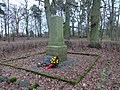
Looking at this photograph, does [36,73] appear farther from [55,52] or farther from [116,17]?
[116,17]

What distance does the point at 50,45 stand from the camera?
7656mm

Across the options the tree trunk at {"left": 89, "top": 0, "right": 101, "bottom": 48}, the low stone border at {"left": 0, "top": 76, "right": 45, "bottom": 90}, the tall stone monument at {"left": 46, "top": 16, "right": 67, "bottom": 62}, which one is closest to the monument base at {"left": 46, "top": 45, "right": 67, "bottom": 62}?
the tall stone monument at {"left": 46, "top": 16, "right": 67, "bottom": 62}

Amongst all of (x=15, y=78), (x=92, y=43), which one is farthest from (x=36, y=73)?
(x=92, y=43)

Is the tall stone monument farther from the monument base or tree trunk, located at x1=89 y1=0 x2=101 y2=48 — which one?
tree trunk, located at x1=89 y1=0 x2=101 y2=48

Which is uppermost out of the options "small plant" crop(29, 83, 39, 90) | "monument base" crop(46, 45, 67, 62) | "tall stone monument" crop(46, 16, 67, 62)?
"tall stone monument" crop(46, 16, 67, 62)

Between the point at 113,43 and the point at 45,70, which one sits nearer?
the point at 45,70

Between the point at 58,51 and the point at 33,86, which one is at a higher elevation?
the point at 58,51

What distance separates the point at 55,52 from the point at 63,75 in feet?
6.95

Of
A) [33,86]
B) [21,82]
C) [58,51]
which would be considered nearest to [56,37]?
[58,51]

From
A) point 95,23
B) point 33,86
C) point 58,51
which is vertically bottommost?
point 33,86

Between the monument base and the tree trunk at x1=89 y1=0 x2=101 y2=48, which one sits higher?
the tree trunk at x1=89 y1=0 x2=101 y2=48

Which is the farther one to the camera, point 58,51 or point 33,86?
point 58,51

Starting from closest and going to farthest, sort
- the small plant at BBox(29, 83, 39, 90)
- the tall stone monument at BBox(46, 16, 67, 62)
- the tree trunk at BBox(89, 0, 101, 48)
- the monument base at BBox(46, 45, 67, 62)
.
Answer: the small plant at BBox(29, 83, 39, 90)
the monument base at BBox(46, 45, 67, 62)
the tall stone monument at BBox(46, 16, 67, 62)
the tree trunk at BBox(89, 0, 101, 48)

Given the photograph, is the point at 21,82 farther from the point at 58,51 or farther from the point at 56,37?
the point at 56,37
